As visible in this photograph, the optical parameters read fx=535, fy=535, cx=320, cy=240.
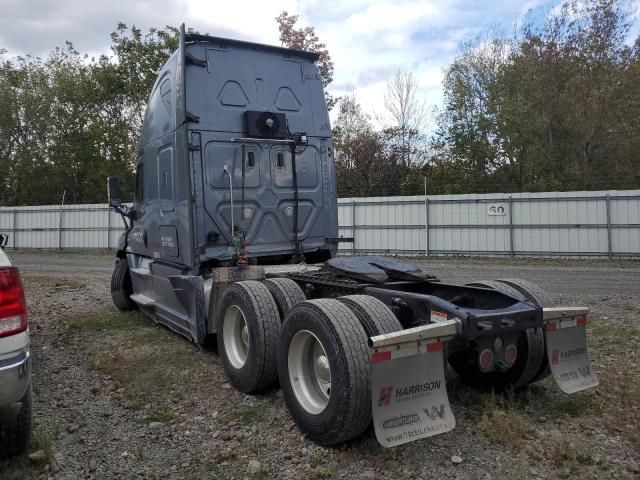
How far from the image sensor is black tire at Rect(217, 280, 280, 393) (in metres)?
4.32

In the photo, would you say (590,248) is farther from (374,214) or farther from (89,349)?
(89,349)

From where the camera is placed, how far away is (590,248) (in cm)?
1566

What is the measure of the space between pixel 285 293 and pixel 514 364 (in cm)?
193

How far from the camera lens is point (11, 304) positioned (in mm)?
2912

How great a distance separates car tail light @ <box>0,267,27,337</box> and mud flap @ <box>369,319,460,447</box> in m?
1.97

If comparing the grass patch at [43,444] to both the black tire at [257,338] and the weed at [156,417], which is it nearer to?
the weed at [156,417]

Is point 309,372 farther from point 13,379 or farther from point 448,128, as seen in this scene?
point 448,128

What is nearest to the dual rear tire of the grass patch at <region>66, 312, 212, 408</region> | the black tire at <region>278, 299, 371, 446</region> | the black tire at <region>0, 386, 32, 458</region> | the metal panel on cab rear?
the black tire at <region>278, 299, 371, 446</region>

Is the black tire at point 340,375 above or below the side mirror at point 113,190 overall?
below

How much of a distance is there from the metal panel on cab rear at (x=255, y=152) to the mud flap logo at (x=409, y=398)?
9.78 ft

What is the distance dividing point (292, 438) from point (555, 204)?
14574 millimetres

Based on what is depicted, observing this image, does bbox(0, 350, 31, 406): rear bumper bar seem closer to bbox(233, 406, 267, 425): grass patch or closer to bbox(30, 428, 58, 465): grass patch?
bbox(30, 428, 58, 465): grass patch

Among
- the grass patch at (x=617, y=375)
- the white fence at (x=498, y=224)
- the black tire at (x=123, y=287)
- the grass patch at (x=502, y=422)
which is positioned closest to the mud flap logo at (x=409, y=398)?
the grass patch at (x=502, y=422)

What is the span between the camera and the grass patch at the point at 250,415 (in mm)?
3955
